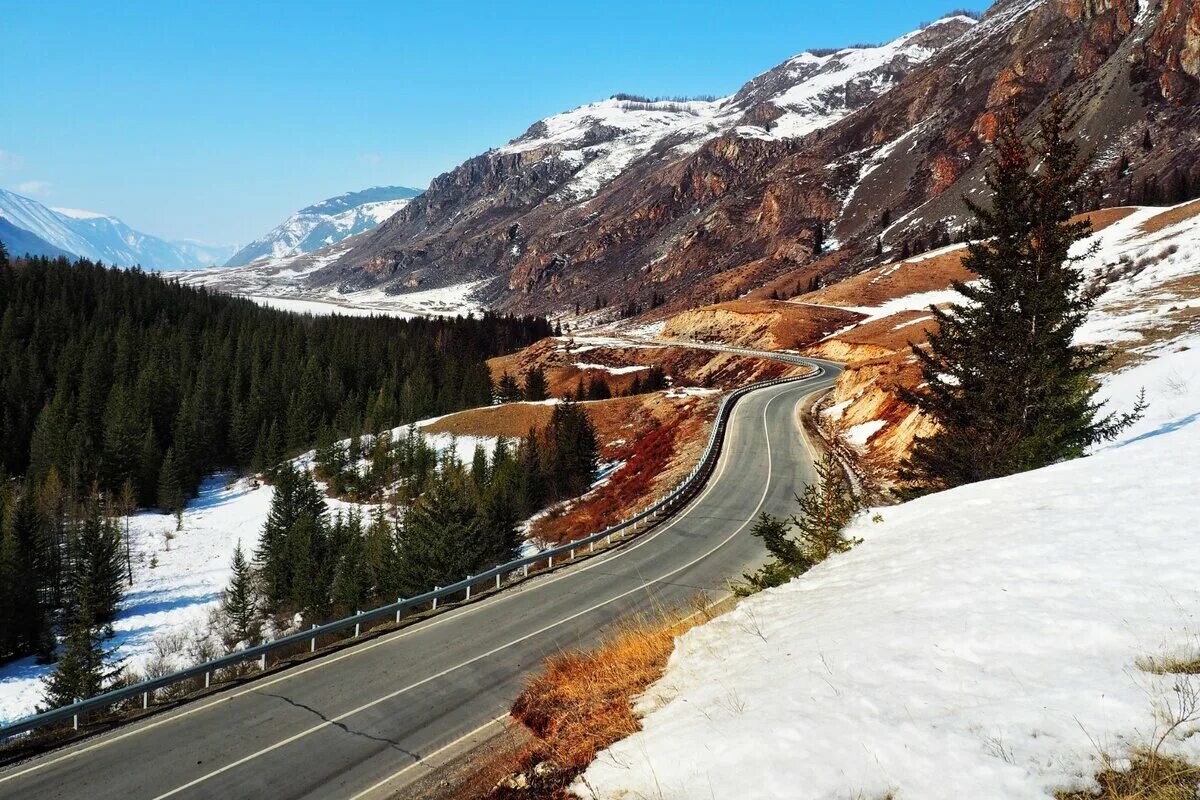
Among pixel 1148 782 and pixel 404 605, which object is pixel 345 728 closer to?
pixel 404 605

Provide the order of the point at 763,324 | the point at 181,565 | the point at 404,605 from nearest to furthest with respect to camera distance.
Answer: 1. the point at 404,605
2. the point at 181,565
3. the point at 763,324

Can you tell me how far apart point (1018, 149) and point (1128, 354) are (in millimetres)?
15670

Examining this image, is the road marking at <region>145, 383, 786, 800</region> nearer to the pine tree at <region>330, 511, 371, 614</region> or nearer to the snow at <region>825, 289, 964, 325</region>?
the pine tree at <region>330, 511, 371, 614</region>

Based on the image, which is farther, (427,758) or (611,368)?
Result: (611,368)

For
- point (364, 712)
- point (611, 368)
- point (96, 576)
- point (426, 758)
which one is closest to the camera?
point (426, 758)

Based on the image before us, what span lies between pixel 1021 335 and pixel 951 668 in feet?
48.2

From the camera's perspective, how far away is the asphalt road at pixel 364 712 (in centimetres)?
984

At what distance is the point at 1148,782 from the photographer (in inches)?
141

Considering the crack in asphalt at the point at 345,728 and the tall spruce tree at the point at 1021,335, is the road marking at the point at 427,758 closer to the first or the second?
the crack in asphalt at the point at 345,728

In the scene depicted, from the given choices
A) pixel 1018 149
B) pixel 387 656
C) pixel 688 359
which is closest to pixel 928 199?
pixel 688 359

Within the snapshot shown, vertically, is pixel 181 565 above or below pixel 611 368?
below

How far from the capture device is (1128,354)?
1033 inches

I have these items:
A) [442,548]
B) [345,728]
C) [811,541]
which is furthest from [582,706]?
[442,548]

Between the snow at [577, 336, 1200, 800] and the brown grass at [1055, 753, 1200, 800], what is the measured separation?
0.31 feet
